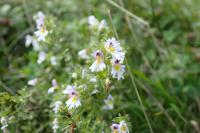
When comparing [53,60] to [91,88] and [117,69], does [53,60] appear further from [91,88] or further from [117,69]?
[117,69]

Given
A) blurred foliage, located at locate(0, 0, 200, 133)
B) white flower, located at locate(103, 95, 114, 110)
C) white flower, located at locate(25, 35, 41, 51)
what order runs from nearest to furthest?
white flower, located at locate(103, 95, 114, 110) → blurred foliage, located at locate(0, 0, 200, 133) → white flower, located at locate(25, 35, 41, 51)

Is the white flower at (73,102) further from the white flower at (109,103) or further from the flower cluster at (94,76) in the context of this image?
the white flower at (109,103)

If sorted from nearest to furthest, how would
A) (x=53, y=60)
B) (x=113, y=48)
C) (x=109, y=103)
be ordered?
(x=113, y=48) → (x=109, y=103) → (x=53, y=60)

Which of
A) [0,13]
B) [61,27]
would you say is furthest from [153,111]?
[0,13]

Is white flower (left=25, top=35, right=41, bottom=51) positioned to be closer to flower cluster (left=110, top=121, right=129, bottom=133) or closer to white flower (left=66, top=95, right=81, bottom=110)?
white flower (left=66, top=95, right=81, bottom=110)

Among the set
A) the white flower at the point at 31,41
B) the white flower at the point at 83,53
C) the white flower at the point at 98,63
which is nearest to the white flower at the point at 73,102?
the white flower at the point at 98,63

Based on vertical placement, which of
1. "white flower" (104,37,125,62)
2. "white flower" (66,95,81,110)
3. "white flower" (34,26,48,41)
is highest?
"white flower" (34,26,48,41)

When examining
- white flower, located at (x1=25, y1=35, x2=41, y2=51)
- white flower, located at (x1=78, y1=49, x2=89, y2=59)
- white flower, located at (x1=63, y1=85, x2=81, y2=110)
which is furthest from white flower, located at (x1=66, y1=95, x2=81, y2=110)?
white flower, located at (x1=25, y1=35, x2=41, y2=51)

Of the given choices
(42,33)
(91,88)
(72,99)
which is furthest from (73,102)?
(42,33)

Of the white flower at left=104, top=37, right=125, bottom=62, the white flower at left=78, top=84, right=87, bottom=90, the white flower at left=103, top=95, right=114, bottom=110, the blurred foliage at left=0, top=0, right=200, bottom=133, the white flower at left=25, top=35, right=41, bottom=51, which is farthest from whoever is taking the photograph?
the white flower at left=25, top=35, right=41, bottom=51
